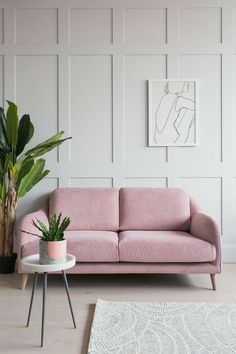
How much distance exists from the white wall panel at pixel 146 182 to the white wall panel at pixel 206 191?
0.63 ft

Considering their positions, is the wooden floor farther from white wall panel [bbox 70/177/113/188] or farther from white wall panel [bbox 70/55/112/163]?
white wall panel [bbox 70/55/112/163]

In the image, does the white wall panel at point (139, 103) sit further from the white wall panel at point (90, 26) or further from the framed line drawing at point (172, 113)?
the white wall panel at point (90, 26)

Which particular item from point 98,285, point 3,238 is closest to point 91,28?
point 3,238

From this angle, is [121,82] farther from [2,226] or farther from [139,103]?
[2,226]

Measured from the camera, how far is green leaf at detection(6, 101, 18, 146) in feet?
11.1

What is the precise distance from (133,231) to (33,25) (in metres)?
2.41

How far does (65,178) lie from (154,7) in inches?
80.5

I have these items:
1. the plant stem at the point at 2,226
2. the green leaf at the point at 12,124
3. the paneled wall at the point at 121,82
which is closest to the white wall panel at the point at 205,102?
the paneled wall at the point at 121,82

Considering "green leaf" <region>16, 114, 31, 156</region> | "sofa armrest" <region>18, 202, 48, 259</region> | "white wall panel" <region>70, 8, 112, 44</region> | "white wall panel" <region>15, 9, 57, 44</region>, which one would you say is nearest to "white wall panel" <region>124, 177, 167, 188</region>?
"sofa armrest" <region>18, 202, 48, 259</region>

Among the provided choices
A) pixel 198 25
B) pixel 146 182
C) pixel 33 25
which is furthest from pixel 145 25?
pixel 146 182

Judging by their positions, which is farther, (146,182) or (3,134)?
(146,182)

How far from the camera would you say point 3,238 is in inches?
139

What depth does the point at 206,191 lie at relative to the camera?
12.9 ft

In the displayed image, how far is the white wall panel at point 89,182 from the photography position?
3.91m
